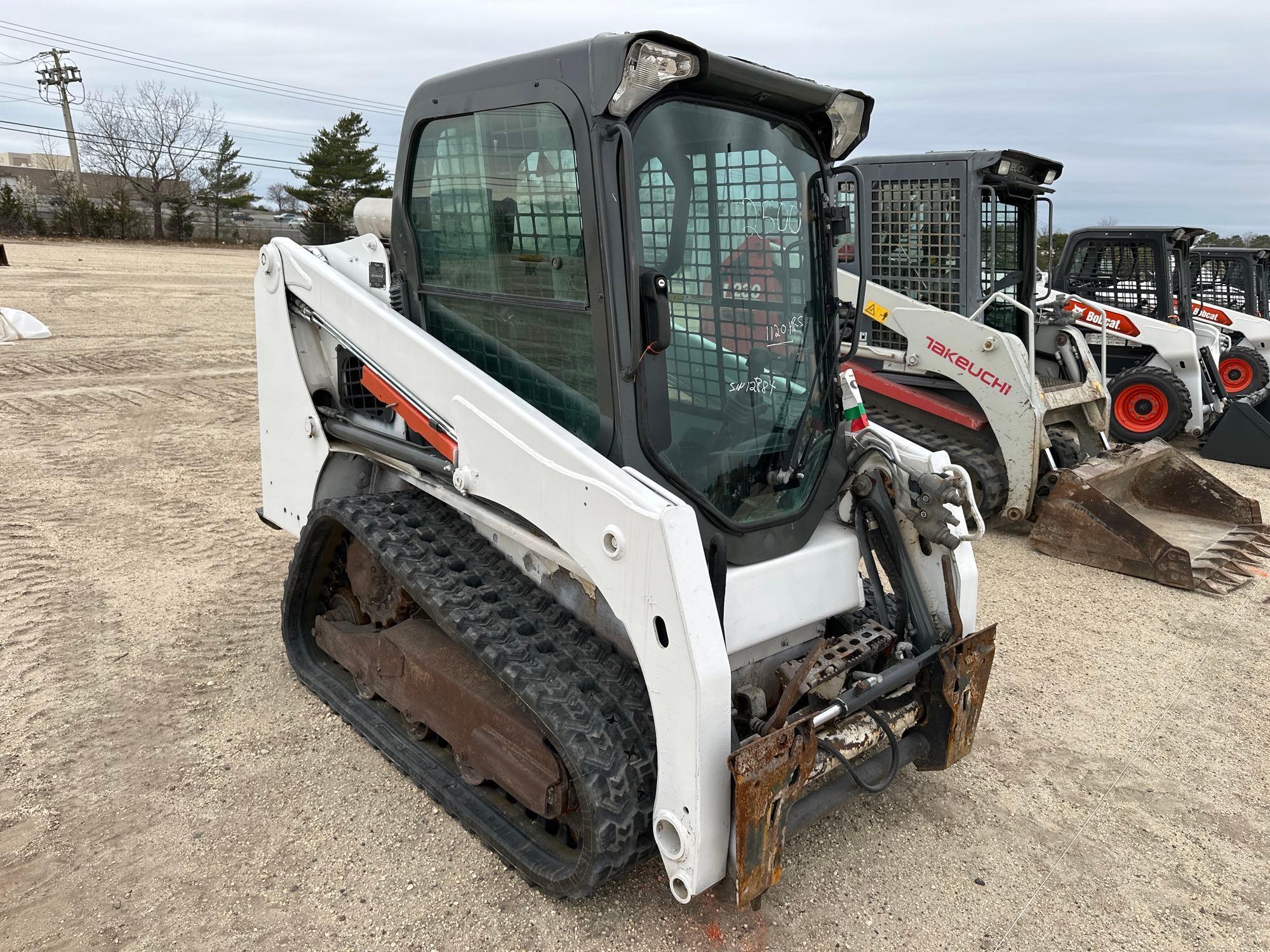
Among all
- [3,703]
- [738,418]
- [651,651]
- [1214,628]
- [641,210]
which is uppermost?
[641,210]

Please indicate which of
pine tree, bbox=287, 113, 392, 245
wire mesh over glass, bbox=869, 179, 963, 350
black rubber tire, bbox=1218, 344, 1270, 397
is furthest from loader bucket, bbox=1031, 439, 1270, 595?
pine tree, bbox=287, 113, 392, 245

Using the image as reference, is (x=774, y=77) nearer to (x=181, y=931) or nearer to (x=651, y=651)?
(x=651, y=651)

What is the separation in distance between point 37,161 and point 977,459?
55033 millimetres

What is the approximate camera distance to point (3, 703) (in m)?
3.73

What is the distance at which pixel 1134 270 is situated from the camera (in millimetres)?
9148

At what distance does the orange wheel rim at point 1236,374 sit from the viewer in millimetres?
9930

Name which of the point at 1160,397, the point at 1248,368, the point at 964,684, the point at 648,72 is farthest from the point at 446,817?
the point at 1248,368

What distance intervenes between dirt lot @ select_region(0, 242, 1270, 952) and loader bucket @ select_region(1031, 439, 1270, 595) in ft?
0.65

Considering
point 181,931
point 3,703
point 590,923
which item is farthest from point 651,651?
point 3,703

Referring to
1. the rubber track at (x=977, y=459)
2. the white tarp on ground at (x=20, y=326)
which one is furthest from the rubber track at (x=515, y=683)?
the white tarp on ground at (x=20, y=326)

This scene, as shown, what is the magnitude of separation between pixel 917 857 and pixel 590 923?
1.05 m

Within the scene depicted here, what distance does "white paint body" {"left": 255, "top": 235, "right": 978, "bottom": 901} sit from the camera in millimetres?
2377

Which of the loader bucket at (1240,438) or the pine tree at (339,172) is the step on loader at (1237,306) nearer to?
the loader bucket at (1240,438)

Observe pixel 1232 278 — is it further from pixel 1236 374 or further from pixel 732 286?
pixel 732 286
